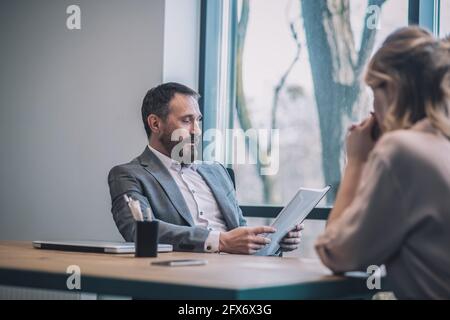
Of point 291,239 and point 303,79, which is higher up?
point 303,79

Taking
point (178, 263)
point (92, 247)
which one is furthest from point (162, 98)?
point (178, 263)

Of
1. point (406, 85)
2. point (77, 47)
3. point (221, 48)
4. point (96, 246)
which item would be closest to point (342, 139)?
point (221, 48)

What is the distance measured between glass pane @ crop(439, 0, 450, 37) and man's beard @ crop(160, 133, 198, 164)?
1.38 meters

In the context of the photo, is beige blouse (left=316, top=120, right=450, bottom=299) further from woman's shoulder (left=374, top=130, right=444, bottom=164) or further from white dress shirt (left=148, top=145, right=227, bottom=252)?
white dress shirt (left=148, top=145, right=227, bottom=252)

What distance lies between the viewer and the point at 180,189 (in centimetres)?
322

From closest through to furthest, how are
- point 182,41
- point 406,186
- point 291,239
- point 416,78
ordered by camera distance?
point 406,186 → point 416,78 → point 291,239 → point 182,41

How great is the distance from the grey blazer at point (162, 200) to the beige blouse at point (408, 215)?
1.22 metres

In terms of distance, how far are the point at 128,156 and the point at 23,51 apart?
1028 millimetres

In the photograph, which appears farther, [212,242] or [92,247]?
[212,242]

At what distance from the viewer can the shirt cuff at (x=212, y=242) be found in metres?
2.63

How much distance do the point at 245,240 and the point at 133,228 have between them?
424mm

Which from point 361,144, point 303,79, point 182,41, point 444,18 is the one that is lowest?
point 361,144

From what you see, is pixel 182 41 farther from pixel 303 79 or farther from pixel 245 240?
pixel 245 240
